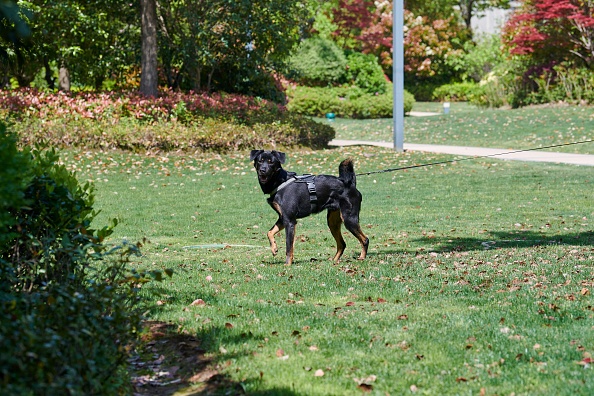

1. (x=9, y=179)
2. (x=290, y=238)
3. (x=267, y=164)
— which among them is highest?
(x=9, y=179)

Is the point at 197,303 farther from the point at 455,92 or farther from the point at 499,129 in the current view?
the point at 455,92

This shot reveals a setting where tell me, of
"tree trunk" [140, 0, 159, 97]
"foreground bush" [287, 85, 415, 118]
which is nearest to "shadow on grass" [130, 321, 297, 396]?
"tree trunk" [140, 0, 159, 97]

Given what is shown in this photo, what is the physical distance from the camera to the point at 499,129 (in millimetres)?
24750

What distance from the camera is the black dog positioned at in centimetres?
853

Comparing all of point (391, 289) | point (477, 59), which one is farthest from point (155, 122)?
point (477, 59)

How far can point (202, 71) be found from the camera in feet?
81.8

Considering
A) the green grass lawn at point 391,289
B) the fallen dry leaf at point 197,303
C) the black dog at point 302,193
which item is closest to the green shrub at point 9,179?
the green grass lawn at point 391,289

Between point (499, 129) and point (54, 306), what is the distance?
22087mm

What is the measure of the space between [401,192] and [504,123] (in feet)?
35.4

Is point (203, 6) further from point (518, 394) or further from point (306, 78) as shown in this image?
point (518, 394)

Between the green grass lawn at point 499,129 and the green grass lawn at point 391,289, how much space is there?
21.4 feet

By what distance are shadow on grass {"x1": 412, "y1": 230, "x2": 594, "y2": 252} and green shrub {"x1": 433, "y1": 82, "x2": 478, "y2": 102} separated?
101ft

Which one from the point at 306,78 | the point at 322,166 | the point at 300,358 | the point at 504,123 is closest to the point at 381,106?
the point at 306,78

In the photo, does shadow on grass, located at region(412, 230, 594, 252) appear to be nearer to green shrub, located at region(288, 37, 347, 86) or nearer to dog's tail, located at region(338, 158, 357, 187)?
dog's tail, located at region(338, 158, 357, 187)
